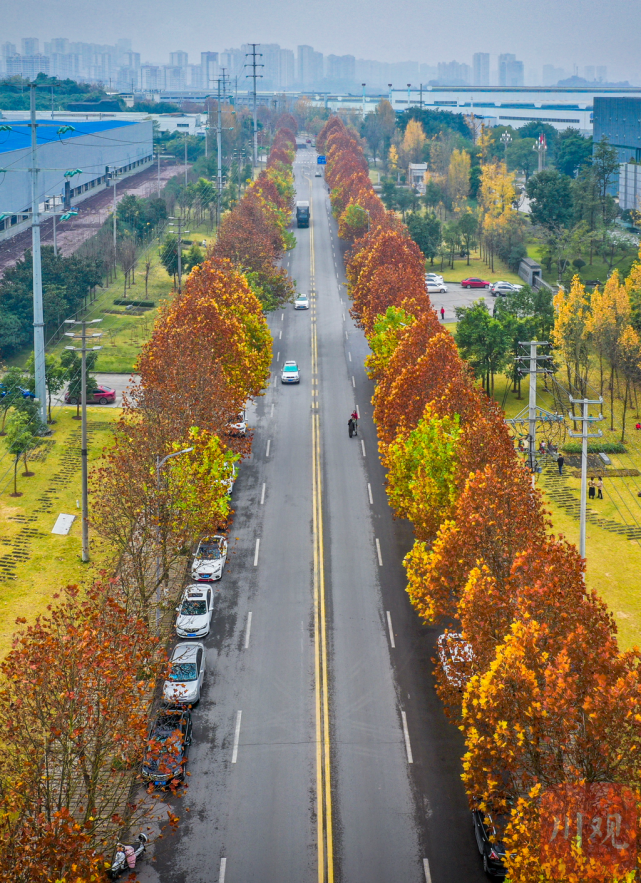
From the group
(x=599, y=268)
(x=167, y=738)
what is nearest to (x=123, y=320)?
(x=599, y=268)

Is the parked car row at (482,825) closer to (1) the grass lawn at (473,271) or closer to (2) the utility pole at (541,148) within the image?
(1) the grass lawn at (473,271)

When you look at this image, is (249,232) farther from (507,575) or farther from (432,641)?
(507,575)

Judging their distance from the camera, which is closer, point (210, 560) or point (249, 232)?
point (210, 560)

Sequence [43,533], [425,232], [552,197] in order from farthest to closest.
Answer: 1. [552,197]
2. [425,232]
3. [43,533]

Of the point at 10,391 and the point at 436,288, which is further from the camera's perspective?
the point at 436,288

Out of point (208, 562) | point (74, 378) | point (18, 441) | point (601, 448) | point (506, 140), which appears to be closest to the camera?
point (208, 562)

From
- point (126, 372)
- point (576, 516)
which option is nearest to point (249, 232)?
point (126, 372)

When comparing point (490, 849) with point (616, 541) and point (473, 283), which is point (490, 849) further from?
point (473, 283)
